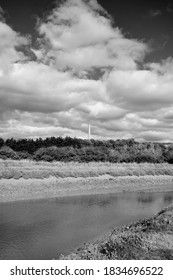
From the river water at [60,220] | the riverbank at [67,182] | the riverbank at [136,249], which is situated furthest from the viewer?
the riverbank at [67,182]

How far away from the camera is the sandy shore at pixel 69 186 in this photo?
3234 cm

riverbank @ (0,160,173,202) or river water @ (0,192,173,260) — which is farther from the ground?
riverbank @ (0,160,173,202)

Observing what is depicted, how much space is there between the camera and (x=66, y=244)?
16250 mm

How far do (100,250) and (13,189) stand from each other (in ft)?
70.1

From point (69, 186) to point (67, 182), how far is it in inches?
49.3

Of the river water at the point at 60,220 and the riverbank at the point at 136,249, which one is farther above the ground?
the riverbank at the point at 136,249

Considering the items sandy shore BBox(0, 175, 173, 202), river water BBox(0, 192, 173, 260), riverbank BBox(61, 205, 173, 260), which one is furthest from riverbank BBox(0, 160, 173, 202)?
riverbank BBox(61, 205, 173, 260)

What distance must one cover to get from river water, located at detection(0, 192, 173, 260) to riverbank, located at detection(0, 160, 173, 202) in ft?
10.2

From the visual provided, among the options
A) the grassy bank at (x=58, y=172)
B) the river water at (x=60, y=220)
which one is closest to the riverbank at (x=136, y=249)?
the river water at (x=60, y=220)

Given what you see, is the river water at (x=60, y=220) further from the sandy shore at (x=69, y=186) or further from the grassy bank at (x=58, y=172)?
the grassy bank at (x=58, y=172)

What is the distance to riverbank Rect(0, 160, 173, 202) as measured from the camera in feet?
109

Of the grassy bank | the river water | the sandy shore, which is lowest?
the river water

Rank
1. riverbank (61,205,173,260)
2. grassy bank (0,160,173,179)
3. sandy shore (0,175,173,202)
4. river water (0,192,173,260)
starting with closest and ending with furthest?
riverbank (61,205,173,260), river water (0,192,173,260), sandy shore (0,175,173,202), grassy bank (0,160,173,179)

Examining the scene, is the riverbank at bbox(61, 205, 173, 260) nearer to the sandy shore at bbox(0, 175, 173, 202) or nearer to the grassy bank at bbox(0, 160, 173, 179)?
the sandy shore at bbox(0, 175, 173, 202)
